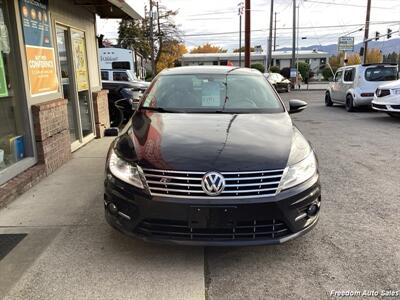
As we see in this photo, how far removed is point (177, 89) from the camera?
4836mm

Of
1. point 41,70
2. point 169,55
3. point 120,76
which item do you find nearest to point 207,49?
point 169,55

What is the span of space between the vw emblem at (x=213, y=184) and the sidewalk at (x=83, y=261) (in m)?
0.71

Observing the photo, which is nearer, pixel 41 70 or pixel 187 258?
pixel 187 258

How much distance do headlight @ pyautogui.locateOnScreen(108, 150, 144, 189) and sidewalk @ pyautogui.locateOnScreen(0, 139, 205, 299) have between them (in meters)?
0.71

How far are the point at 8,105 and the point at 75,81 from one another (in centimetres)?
245

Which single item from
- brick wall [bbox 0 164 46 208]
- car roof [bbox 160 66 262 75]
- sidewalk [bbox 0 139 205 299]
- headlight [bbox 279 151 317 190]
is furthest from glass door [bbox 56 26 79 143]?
headlight [bbox 279 151 317 190]

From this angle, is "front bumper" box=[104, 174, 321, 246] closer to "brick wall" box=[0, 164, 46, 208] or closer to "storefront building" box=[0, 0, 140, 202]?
"brick wall" box=[0, 164, 46, 208]

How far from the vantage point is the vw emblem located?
2992mm

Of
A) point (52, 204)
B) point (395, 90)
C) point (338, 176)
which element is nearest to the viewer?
point (52, 204)

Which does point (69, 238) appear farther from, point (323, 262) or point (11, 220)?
point (323, 262)

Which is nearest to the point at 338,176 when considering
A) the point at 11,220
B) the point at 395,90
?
the point at 11,220

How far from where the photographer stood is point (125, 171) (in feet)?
10.7

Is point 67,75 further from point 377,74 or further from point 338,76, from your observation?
point 338,76

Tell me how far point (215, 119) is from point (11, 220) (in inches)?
93.9
